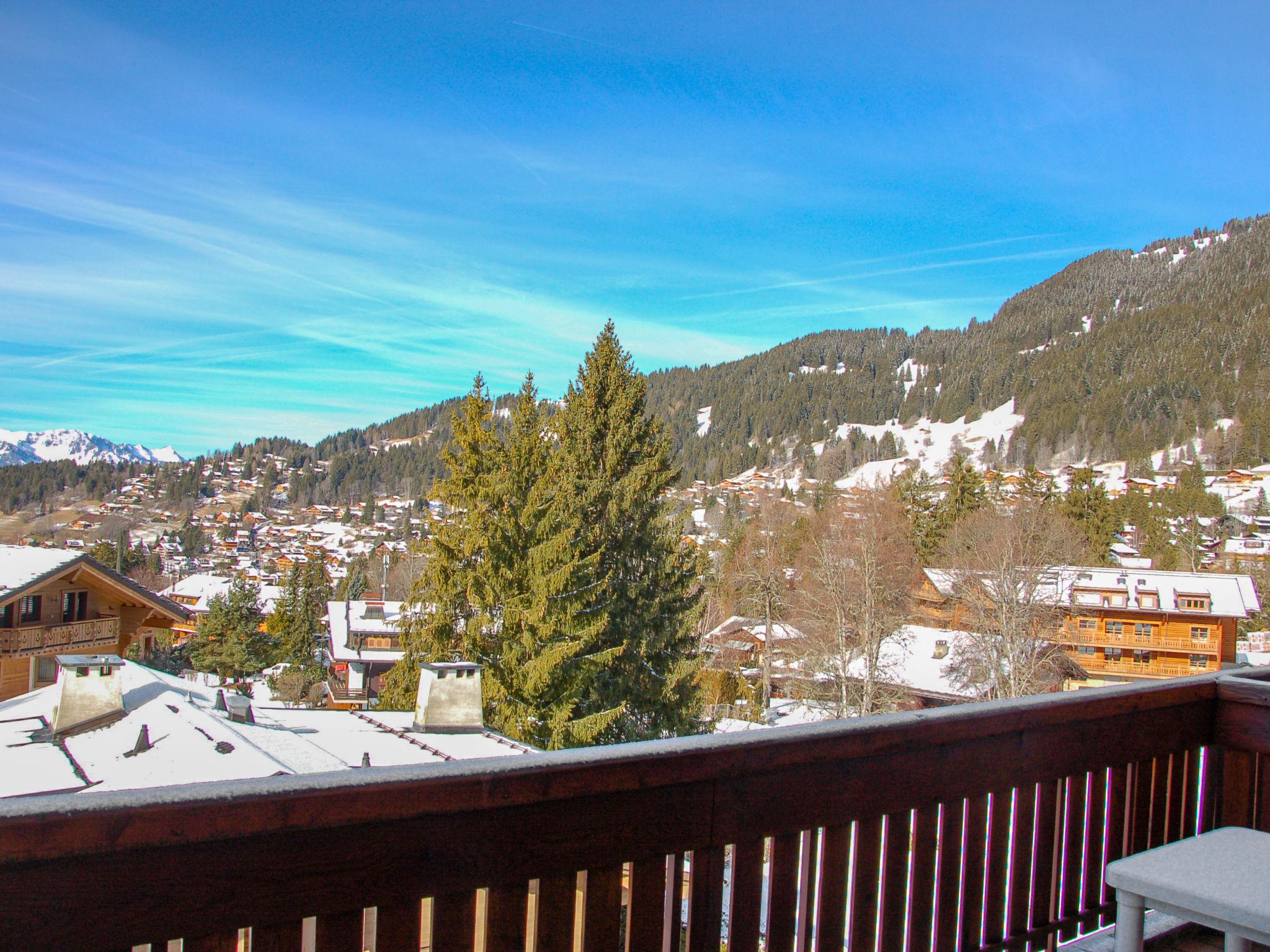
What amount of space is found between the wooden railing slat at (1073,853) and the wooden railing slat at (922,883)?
0.62 m

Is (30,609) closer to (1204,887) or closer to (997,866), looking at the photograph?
(997,866)

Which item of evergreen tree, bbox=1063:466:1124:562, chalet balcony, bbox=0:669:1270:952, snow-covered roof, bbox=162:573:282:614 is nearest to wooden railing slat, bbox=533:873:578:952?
chalet balcony, bbox=0:669:1270:952

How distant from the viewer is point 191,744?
8.72m

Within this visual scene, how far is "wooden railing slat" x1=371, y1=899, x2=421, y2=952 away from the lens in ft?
4.28

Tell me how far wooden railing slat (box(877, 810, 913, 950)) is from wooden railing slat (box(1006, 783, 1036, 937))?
0.47 meters

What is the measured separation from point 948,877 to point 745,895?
665mm

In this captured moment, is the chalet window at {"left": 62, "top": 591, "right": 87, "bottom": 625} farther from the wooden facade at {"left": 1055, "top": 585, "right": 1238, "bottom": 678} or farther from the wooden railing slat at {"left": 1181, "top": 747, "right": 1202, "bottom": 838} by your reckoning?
the wooden facade at {"left": 1055, "top": 585, "right": 1238, "bottom": 678}

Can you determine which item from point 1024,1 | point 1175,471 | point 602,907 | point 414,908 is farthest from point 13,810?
point 1175,471

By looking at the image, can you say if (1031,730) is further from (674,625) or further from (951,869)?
(674,625)

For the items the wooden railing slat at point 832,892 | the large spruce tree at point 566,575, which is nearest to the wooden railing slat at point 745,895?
the wooden railing slat at point 832,892

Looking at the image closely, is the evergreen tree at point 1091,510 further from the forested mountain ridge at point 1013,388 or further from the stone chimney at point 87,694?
the forested mountain ridge at point 1013,388

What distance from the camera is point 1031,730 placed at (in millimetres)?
2287

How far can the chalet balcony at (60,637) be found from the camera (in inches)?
576

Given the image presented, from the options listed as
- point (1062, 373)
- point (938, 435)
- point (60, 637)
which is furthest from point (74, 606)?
point (938, 435)
